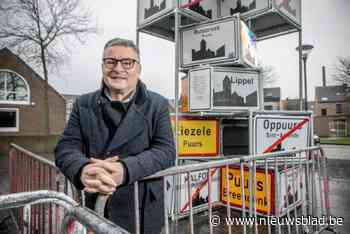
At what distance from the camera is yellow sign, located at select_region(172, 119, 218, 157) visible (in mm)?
4148

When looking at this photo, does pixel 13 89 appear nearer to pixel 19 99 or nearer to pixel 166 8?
pixel 19 99

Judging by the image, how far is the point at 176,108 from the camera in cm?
383

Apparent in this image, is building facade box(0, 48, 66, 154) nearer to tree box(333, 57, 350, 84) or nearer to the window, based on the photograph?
tree box(333, 57, 350, 84)

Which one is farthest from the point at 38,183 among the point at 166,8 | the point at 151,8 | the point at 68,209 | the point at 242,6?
the point at 242,6

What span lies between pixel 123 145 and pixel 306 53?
Answer: 11.5 meters

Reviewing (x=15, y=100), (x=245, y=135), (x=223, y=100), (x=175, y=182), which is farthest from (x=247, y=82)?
(x=15, y=100)

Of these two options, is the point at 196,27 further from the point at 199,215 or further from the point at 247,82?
the point at 199,215

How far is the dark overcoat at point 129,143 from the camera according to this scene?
4.33 ft

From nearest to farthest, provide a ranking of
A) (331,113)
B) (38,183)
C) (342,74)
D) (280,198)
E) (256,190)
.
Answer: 1. (38,183)
2. (256,190)
3. (280,198)
4. (342,74)
5. (331,113)

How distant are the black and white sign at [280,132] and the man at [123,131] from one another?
8.78ft

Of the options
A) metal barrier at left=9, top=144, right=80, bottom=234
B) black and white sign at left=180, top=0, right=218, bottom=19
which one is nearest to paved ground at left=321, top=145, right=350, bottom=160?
black and white sign at left=180, top=0, right=218, bottom=19

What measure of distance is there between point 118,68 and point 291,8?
406 cm

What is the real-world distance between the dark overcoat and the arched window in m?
20.4

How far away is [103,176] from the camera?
111 centimetres
